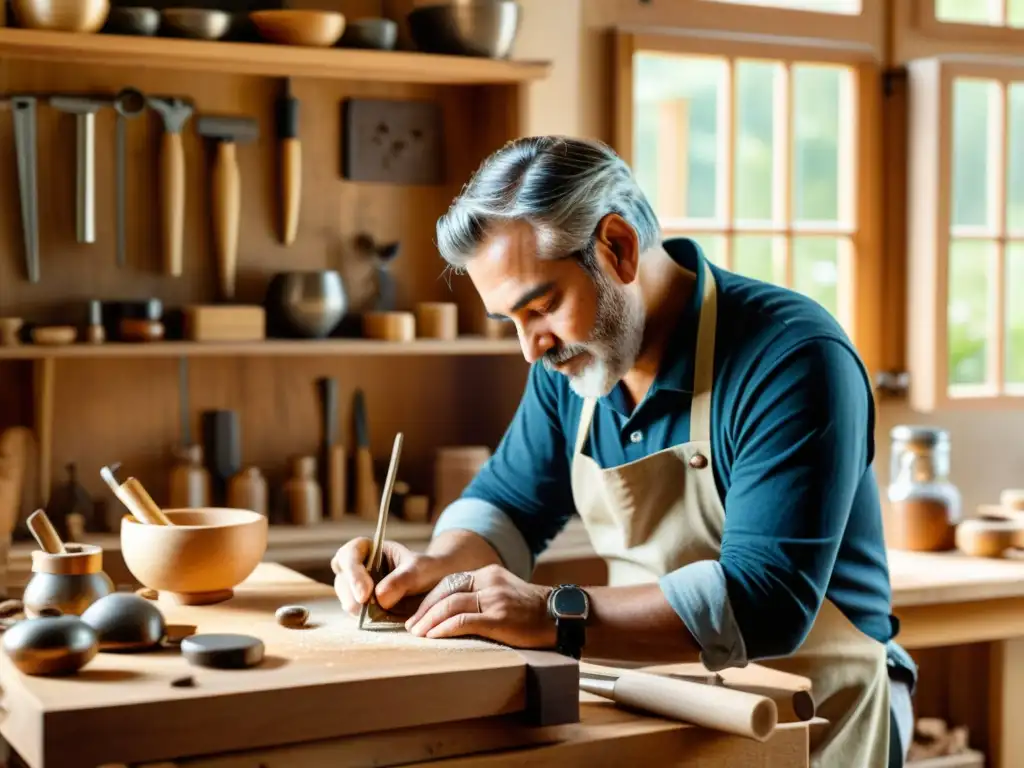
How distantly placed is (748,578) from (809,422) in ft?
0.77

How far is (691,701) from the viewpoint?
153cm

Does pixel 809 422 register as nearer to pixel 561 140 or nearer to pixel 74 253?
pixel 561 140

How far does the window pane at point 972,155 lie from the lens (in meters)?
3.95

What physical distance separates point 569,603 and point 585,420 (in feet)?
1.94

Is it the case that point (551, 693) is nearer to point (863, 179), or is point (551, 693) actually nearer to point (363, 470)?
point (363, 470)

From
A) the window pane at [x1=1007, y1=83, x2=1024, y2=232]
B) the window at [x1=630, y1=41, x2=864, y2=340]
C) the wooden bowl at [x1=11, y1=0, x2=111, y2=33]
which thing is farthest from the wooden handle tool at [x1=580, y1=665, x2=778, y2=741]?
the window pane at [x1=1007, y1=83, x2=1024, y2=232]

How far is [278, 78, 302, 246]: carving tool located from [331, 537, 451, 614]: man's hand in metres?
1.70

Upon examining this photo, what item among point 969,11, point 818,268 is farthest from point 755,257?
point 969,11

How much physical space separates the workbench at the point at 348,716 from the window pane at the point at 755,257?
2284mm

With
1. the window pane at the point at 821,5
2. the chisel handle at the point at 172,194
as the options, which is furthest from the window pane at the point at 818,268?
the chisel handle at the point at 172,194

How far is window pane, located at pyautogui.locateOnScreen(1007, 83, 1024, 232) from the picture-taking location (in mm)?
4043

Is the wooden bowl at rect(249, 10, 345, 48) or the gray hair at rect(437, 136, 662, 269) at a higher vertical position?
the wooden bowl at rect(249, 10, 345, 48)

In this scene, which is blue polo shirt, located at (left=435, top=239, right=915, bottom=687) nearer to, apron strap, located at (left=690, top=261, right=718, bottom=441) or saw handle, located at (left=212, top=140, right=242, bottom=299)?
apron strap, located at (left=690, top=261, right=718, bottom=441)

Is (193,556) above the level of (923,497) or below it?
above
